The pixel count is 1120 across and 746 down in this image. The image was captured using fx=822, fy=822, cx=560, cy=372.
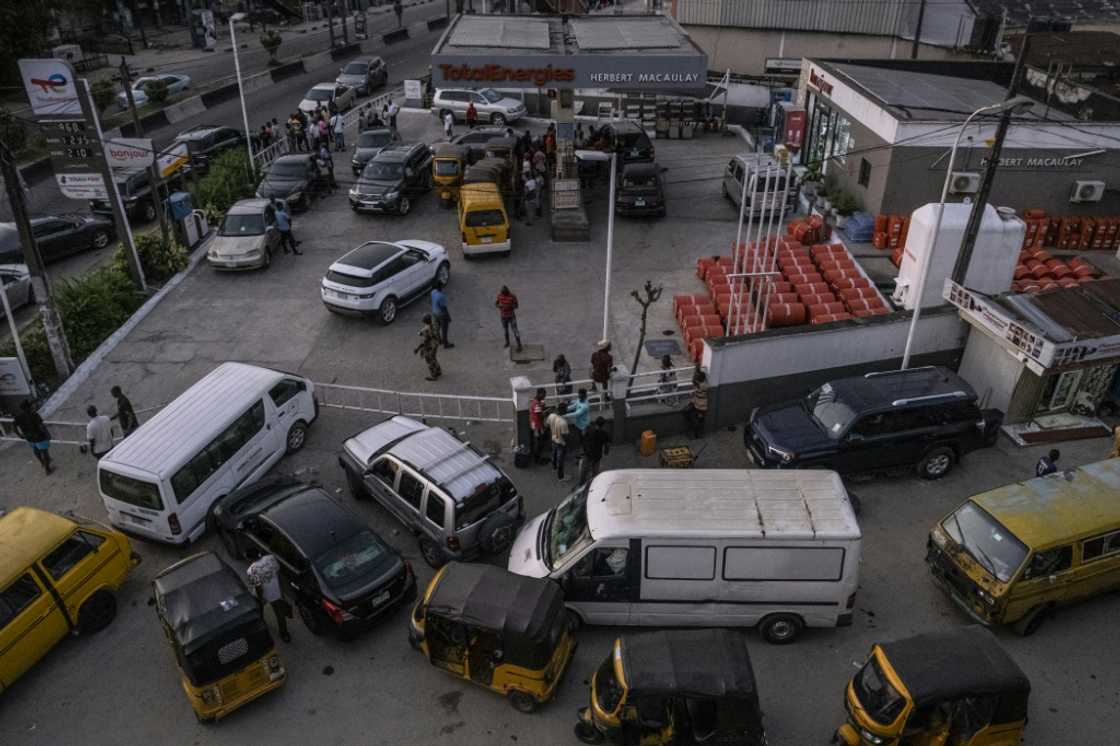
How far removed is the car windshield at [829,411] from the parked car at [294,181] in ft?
63.6

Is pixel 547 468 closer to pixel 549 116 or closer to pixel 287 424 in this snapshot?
pixel 287 424

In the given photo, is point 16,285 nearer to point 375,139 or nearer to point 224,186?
point 224,186

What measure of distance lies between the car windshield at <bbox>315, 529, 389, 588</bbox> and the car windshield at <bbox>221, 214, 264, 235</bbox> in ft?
48.6

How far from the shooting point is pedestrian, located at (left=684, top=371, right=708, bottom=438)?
53.9 feet

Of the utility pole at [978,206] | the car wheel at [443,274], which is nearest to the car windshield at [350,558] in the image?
the car wheel at [443,274]

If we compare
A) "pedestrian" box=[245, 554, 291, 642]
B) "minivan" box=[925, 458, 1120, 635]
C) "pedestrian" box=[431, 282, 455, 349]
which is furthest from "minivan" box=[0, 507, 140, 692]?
"minivan" box=[925, 458, 1120, 635]

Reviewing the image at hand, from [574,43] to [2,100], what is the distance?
35.0 m

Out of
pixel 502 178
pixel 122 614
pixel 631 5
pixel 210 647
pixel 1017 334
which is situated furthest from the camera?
pixel 631 5

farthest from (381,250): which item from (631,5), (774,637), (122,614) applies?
(631,5)

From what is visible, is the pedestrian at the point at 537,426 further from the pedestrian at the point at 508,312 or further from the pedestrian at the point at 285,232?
the pedestrian at the point at 285,232

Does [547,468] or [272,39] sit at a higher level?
[272,39]

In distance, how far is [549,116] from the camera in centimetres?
4044

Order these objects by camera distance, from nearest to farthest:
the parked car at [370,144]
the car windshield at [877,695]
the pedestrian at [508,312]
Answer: the car windshield at [877,695] < the pedestrian at [508,312] < the parked car at [370,144]

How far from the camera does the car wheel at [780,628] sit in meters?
11.9
